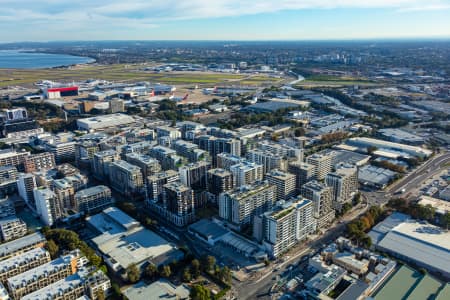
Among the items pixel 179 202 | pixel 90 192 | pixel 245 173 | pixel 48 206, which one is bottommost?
pixel 90 192

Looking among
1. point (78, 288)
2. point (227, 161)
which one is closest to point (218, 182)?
point (227, 161)

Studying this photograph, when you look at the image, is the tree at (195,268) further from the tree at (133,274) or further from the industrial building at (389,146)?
the industrial building at (389,146)

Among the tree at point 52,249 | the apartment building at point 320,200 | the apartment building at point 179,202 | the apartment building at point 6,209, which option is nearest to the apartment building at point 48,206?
the apartment building at point 6,209

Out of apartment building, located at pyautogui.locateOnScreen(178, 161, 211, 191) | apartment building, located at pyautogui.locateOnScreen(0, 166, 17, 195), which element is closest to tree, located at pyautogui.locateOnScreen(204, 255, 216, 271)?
apartment building, located at pyautogui.locateOnScreen(178, 161, 211, 191)

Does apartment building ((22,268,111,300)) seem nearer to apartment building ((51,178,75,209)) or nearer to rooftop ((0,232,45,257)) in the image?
rooftop ((0,232,45,257))

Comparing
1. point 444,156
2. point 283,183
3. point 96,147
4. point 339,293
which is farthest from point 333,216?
point 96,147

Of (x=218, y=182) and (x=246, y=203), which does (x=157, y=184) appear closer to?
(x=218, y=182)

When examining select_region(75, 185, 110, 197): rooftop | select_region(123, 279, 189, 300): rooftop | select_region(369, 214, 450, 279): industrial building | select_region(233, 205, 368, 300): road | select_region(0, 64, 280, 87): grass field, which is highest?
select_region(0, 64, 280, 87): grass field
